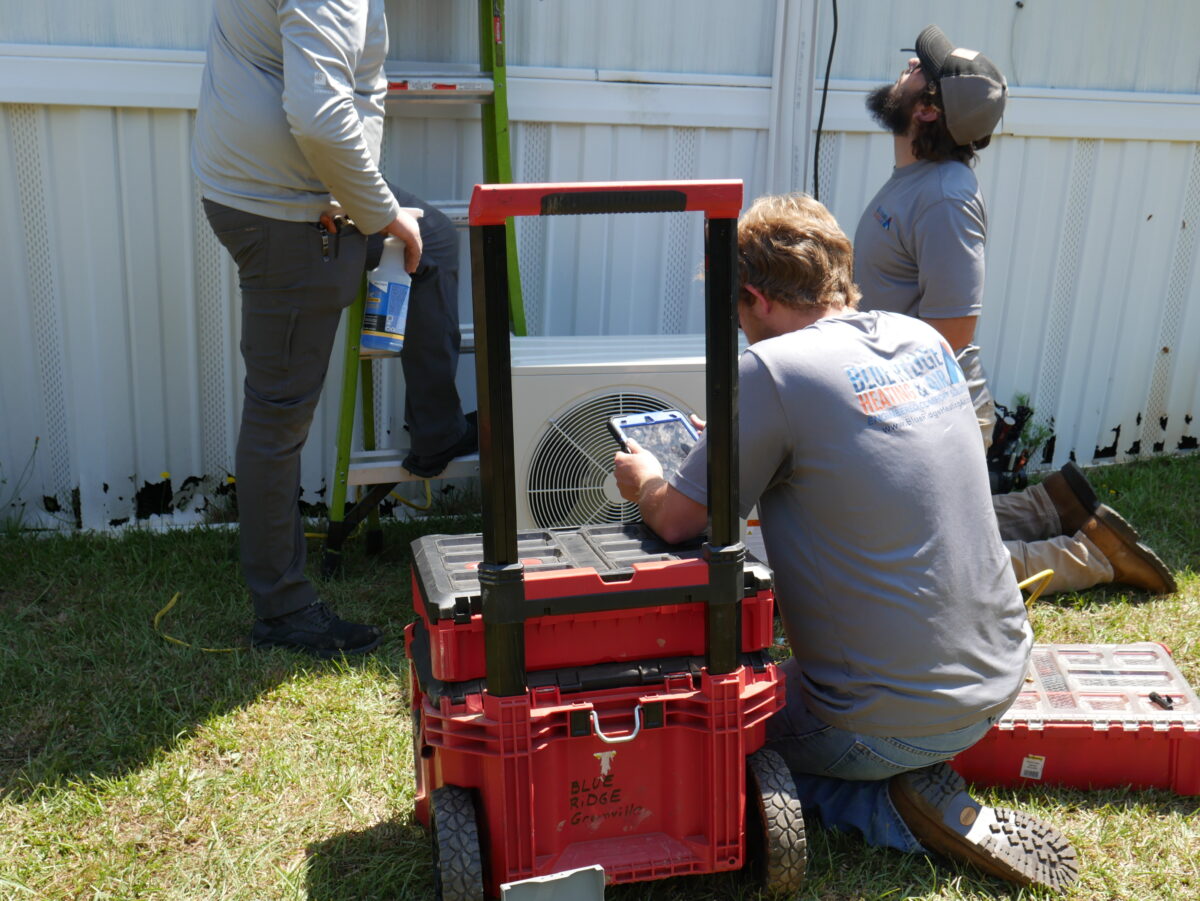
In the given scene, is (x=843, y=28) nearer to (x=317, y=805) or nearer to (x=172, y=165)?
(x=172, y=165)

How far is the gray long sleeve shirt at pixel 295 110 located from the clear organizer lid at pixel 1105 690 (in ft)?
6.60

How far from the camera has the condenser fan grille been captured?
3262mm

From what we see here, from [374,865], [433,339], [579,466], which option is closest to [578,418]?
[579,466]

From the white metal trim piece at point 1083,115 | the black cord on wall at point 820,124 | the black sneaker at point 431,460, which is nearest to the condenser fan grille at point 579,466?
the black sneaker at point 431,460

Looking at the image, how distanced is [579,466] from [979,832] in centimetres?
144

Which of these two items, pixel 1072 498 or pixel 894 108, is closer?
pixel 894 108

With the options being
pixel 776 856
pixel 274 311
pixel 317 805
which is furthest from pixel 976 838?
pixel 274 311

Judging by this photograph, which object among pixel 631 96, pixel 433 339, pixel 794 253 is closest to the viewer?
pixel 794 253

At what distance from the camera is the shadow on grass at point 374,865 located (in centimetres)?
231

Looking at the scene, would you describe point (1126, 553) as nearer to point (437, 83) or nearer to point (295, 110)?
point (437, 83)

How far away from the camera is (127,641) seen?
3.30m

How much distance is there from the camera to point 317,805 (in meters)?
2.59

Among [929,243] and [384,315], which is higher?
[929,243]

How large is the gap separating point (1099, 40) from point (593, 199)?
3800mm
